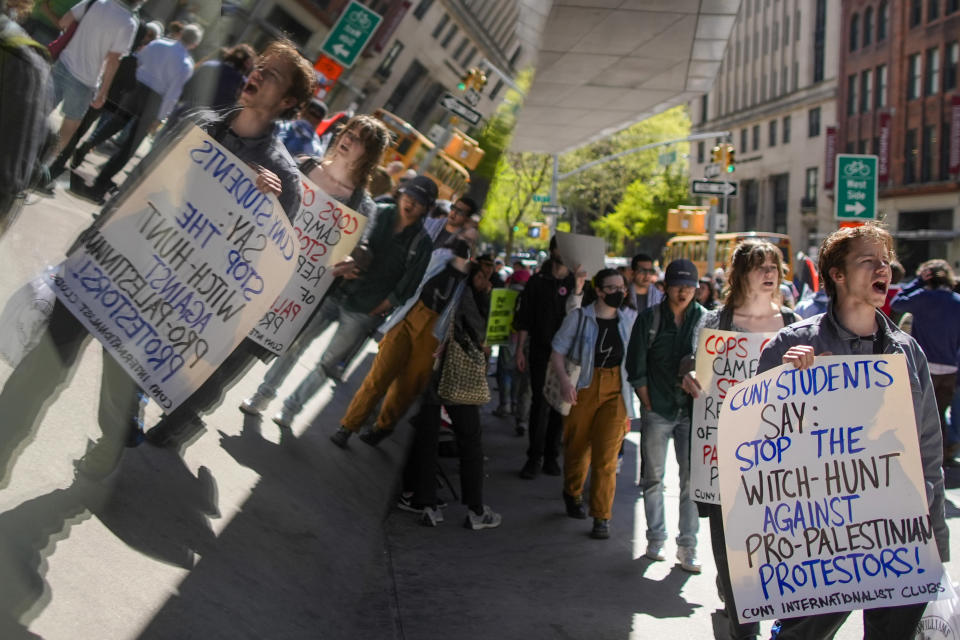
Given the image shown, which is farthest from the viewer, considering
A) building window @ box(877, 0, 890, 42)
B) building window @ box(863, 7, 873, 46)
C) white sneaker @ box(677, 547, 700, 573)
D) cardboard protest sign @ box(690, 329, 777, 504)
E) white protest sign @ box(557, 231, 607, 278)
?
building window @ box(863, 7, 873, 46)

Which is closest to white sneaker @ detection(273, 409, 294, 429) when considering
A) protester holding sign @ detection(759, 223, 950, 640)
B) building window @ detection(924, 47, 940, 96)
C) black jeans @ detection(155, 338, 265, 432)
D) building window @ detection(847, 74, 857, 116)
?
black jeans @ detection(155, 338, 265, 432)

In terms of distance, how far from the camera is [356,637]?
4523 mm

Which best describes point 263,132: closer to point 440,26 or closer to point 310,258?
point 310,258

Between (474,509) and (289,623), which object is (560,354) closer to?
(474,509)

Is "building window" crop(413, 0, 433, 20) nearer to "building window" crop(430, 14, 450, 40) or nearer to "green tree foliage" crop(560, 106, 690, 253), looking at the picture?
"building window" crop(430, 14, 450, 40)

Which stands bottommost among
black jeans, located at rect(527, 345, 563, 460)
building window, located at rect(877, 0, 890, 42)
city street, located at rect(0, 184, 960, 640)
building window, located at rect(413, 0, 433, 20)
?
city street, located at rect(0, 184, 960, 640)

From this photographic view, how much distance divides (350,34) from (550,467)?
503 cm

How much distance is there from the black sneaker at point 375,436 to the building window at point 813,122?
55.2 meters

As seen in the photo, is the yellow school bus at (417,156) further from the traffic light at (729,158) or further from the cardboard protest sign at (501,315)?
the traffic light at (729,158)

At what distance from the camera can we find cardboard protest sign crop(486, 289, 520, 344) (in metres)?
9.93

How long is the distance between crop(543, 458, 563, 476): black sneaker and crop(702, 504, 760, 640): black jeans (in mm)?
4161

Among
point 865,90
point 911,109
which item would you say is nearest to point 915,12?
point 911,109

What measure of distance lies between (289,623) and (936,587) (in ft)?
8.40

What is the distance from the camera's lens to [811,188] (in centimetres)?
5819
